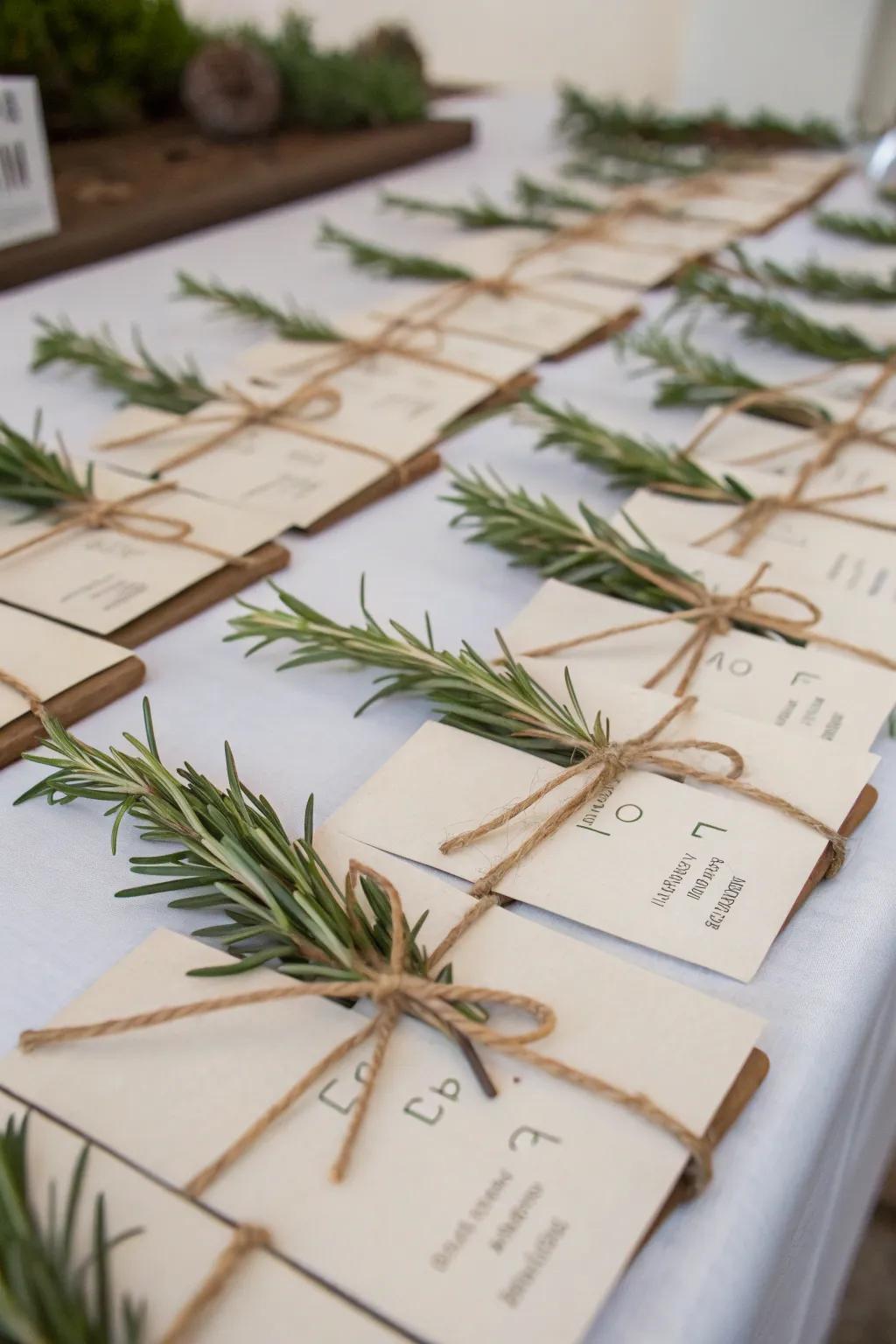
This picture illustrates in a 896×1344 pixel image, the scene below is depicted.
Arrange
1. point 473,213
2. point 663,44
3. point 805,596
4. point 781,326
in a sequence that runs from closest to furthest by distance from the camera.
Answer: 1. point 805,596
2. point 781,326
3. point 473,213
4. point 663,44

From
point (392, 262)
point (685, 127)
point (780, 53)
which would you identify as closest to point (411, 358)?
point (392, 262)

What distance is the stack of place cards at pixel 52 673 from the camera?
560 mm

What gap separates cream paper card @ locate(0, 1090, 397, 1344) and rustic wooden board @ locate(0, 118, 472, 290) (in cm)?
95

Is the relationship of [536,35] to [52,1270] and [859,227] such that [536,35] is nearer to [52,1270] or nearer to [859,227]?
[859,227]

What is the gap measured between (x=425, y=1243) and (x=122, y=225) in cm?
109

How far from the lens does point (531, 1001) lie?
0.40 m

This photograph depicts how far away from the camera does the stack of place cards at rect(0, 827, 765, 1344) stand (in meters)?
0.34

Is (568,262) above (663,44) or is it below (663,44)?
above

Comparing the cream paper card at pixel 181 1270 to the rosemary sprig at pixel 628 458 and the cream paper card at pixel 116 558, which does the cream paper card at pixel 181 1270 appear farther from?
the rosemary sprig at pixel 628 458

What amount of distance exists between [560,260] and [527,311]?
153 mm


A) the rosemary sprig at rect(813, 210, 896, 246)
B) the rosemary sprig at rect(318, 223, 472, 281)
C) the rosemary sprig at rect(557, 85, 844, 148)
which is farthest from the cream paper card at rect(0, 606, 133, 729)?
the rosemary sprig at rect(557, 85, 844, 148)

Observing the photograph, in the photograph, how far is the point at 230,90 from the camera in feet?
4.76

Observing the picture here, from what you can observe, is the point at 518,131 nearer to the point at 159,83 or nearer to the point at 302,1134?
the point at 159,83

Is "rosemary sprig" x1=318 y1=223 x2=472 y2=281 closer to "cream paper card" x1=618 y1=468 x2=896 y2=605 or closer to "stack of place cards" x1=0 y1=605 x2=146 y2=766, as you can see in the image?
"cream paper card" x1=618 y1=468 x2=896 y2=605
